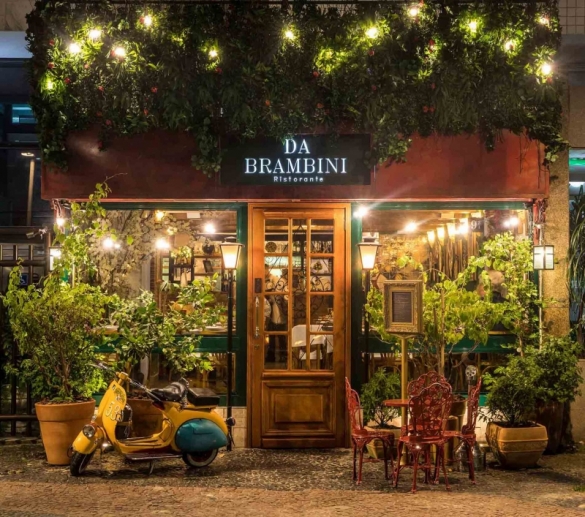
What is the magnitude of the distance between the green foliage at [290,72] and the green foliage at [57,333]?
68.4 inches

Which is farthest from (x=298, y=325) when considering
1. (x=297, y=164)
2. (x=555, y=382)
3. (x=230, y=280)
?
(x=555, y=382)

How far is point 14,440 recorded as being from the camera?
11109mm

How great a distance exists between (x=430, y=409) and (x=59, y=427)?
4177 mm

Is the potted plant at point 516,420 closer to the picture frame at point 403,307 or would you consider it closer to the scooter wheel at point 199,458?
the picture frame at point 403,307

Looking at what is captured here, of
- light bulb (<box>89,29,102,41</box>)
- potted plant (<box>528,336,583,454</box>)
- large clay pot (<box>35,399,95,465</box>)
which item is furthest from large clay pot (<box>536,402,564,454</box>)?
light bulb (<box>89,29,102,41</box>)

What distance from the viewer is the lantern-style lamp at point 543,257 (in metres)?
10.7

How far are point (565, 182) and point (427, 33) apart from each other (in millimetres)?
2561

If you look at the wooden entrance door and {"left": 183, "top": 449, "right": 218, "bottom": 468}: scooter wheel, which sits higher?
the wooden entrance door

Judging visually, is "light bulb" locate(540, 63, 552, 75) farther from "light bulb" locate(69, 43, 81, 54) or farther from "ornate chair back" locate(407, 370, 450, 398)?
"light bulb" locate(69, 43, 81, 54)

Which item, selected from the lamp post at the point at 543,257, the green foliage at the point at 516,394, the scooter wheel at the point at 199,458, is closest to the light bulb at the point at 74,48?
the scooter wheel at the point at 199,458

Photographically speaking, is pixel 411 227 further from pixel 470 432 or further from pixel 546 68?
pixel 470 432

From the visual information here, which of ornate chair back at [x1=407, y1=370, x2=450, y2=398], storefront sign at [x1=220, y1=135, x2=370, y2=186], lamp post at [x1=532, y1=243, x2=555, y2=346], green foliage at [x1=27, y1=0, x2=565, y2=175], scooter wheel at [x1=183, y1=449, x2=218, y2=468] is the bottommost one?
scooter wheel at [x1=183, y1=449, x2=218, y2=468]

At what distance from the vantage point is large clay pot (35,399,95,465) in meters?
9.92

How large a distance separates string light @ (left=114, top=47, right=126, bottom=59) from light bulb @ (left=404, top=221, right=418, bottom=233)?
13.3 ft
